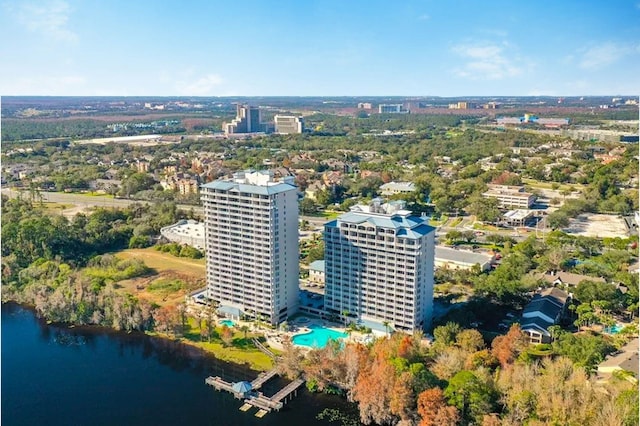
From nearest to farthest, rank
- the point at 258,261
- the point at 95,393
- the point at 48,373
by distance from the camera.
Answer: the point at 95,393, the point at 48,373, the point at 258,261

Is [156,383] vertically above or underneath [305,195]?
underneath

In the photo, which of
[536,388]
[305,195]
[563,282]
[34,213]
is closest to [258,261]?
[536,388]

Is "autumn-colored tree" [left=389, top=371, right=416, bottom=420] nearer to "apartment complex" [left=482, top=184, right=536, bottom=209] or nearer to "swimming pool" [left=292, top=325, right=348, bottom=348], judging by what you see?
"swimming pool" [left=292, top=325, right=348, bottom=348]

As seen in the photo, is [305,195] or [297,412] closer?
[297,412]

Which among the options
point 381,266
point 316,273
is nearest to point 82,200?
point 316,273

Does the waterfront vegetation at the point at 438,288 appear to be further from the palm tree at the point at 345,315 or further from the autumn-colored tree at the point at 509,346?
the palm tree at the point at 345,315

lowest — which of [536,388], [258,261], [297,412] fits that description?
[297,412]

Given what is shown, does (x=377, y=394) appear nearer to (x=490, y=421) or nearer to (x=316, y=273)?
(x=490, y=421)

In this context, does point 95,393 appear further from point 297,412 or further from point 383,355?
point 383,355
